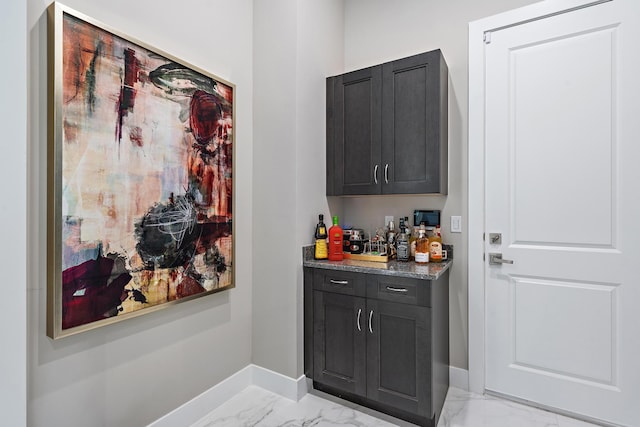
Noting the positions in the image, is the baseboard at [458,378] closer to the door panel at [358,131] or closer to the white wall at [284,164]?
the white wall at [284,164]

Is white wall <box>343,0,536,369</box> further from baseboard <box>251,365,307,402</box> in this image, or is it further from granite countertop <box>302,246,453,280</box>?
baseboard <box>251,365,307,402</box>

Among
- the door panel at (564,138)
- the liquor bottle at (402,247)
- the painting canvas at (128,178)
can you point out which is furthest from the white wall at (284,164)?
the door panel at (564,138)

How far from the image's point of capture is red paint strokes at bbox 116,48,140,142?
152cm

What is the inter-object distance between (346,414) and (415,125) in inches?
72.5

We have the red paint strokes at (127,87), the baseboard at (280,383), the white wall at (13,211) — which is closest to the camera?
the white wall at (13,211)

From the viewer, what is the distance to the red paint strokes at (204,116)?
6.14 feet

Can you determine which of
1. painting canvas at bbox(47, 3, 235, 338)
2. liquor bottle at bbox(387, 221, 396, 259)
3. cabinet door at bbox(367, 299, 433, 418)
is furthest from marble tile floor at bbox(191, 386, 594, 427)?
liquor bottle at bbox(387, 221, 396, 259)

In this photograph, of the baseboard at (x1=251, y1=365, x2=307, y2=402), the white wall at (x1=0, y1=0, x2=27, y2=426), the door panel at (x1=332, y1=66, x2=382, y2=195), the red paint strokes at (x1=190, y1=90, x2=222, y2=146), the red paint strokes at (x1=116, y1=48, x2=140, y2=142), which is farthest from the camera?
the door panel at (x1=332, y1=66, x2=382, y2=195)

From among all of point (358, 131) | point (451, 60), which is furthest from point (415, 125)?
point (451, 60)

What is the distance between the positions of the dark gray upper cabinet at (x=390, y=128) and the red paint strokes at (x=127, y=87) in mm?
1278

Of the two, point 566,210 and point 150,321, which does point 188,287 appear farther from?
point 566,210

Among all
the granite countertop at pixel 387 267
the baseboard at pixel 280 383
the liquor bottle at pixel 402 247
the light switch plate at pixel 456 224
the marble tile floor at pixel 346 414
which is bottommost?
the marble tile floor at pixel 346 414

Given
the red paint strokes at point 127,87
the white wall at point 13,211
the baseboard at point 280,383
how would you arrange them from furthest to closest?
the baseboard at point 280,383 → the red paint strokes at point 127,87 → the white wall at point 13,211

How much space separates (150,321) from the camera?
66.4 inches
